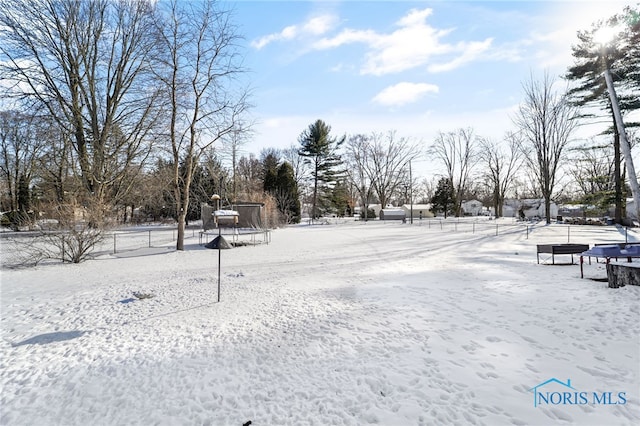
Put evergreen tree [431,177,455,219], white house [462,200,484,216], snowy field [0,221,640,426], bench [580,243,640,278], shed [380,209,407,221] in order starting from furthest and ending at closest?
1. white house [462,200,484,216]
2. evergreen tree [431,177,455,219]
3. shed [380,209,407,221]
4. bench [580,243,640,278]
5. snowy field [0,221,640,426]

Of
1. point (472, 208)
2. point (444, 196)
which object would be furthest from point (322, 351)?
point (472, 208)

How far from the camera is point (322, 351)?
15.4 feet

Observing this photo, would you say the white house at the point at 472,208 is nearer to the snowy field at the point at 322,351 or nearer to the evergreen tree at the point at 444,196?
the evergreen tree at the point at 444,196

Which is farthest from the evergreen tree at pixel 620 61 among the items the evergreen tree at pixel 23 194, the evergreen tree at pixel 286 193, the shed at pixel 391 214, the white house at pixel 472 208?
the white house at pixel 472 208

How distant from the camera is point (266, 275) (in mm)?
9945

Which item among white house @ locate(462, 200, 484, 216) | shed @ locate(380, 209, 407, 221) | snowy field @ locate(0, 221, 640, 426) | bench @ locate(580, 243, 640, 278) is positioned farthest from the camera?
white house @ locate(462, 200, 484, 216)

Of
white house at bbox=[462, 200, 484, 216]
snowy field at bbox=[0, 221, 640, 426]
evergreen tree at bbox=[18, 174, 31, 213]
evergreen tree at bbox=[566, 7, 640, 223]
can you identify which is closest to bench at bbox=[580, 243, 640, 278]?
snowy field at bbox=[0, 221, 640, 426]

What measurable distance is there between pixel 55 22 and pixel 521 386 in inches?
1067

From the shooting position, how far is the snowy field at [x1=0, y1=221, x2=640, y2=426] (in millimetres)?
3365

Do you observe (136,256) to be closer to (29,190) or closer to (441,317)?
(441,317)

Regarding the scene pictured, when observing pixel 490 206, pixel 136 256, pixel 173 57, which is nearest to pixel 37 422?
pixel 136 256

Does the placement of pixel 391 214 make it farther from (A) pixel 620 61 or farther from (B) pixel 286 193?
(A) pixel 620 61

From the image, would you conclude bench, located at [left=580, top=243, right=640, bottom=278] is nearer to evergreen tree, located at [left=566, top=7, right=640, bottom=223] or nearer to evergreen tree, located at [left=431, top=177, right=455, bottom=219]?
evergreen tree, located at [left=566, top=7, right=640, bottom=223]

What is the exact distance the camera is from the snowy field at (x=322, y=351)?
3365 millimetres
